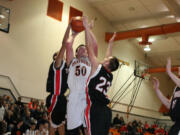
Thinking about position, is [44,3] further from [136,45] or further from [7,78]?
[136,45]

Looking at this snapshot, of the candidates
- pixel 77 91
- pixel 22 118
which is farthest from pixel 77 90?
pixel 22 118

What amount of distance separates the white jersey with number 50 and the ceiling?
406 inches

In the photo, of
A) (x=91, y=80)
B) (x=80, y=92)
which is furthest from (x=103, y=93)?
(x=80, y=92)

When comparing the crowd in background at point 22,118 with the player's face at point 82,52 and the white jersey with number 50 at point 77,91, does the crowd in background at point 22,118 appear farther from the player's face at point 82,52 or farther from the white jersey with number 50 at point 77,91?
the player's face at point 82,52

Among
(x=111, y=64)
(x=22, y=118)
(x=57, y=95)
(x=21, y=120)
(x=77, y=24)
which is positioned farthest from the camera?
(x=22, y=118)

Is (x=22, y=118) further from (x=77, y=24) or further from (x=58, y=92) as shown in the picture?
(x=77, y=24)

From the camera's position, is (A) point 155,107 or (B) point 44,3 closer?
(B) point 44,3

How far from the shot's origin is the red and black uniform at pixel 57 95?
4.47 metres

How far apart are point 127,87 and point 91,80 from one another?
15425mm

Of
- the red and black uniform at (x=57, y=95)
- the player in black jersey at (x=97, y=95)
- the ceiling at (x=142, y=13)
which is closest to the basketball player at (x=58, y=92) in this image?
the red and black uniform at (x=57, y=95)

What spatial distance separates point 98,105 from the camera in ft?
12.4

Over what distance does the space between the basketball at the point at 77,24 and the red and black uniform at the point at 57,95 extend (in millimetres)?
667

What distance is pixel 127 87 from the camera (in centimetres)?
1886

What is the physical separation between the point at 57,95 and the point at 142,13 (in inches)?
496
